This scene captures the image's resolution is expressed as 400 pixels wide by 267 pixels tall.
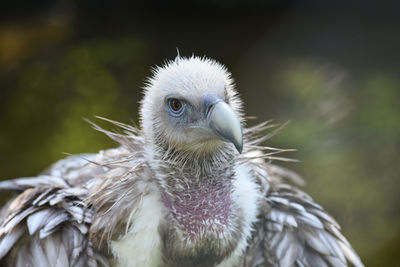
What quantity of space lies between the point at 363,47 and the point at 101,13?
2.64 meters

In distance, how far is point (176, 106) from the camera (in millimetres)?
1998

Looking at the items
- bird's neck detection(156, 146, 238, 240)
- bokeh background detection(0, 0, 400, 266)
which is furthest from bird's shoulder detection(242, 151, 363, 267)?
bokeh background detection(0, 0, 400, 266)

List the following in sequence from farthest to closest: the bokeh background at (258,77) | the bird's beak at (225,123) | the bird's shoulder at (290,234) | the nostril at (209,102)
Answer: the bokeh background at (258,77)
the bird's shoulder at (290,234)
the nostril at (209,102)
the bird's beak at (225,123)

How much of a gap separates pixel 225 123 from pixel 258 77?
126 inches

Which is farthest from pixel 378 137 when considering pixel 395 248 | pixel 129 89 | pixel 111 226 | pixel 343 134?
pixel 111 226

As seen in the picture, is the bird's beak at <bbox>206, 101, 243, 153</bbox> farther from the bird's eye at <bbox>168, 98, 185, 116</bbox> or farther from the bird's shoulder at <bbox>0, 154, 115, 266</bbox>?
the bird's shoulder at <bbox>0, 154, 115, 266</bbox>

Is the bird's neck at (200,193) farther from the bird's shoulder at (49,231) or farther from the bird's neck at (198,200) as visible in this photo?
the bird's shoulder at (49,231)

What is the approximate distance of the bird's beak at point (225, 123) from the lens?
5.76 feet

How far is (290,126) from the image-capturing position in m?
4.14

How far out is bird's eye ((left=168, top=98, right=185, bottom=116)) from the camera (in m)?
1.99

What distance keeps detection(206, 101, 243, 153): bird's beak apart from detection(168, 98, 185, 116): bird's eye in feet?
0.45

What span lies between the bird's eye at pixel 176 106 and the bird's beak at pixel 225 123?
0.45 ft

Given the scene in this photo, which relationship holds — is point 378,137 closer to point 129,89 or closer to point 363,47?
point 363,47

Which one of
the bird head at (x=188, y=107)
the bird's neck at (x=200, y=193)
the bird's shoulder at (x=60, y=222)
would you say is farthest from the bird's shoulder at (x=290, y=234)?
the bird's shoulder at (x=60, y=222)
